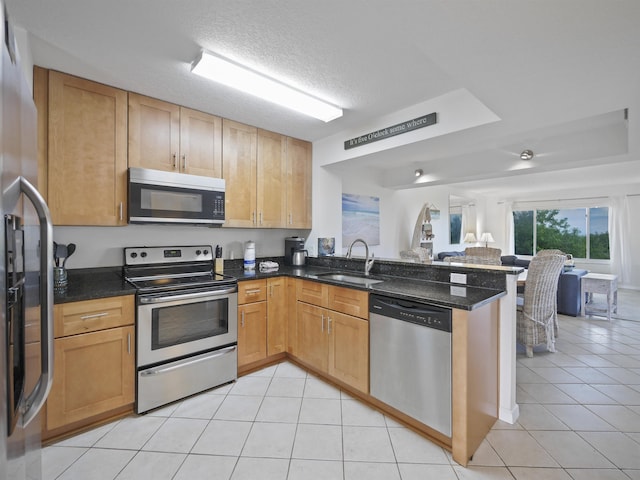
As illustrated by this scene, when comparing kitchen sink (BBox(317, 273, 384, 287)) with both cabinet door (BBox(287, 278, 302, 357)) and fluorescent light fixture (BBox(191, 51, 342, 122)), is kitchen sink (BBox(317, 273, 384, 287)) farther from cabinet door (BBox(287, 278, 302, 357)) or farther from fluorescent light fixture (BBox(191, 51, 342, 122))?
fluorescent light fixture (BBox(191, 51, 342, 122))

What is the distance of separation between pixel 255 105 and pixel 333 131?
3.15 feet

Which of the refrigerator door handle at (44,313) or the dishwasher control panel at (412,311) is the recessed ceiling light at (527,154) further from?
the refrigerator door handle at (44,313)

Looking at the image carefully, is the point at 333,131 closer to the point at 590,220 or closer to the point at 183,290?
the point at 183,290

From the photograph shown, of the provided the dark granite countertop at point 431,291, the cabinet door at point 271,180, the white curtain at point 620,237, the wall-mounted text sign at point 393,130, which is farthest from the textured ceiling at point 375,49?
the white curtain at point 620,237

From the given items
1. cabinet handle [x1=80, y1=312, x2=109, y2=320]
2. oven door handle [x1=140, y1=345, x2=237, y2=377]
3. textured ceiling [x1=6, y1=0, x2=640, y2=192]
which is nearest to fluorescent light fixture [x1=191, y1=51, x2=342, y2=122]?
textured ceiling [x1=6, y1=0, x2=640, y2=192]

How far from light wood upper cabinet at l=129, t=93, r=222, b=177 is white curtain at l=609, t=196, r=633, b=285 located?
8.73 metres

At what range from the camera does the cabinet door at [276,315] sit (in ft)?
9.35

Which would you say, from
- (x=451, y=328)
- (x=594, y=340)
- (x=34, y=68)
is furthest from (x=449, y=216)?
(x=34, y=68)

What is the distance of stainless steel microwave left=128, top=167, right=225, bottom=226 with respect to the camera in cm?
237

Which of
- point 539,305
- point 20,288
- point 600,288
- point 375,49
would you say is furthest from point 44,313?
point 600,288

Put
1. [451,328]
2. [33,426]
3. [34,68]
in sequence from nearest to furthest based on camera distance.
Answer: [33,426], [451,328], [34,68]

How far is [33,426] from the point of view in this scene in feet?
3.10

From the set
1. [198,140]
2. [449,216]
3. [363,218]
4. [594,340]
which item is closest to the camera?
[198,140]

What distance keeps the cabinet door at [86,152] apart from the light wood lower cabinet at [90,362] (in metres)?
0.70
